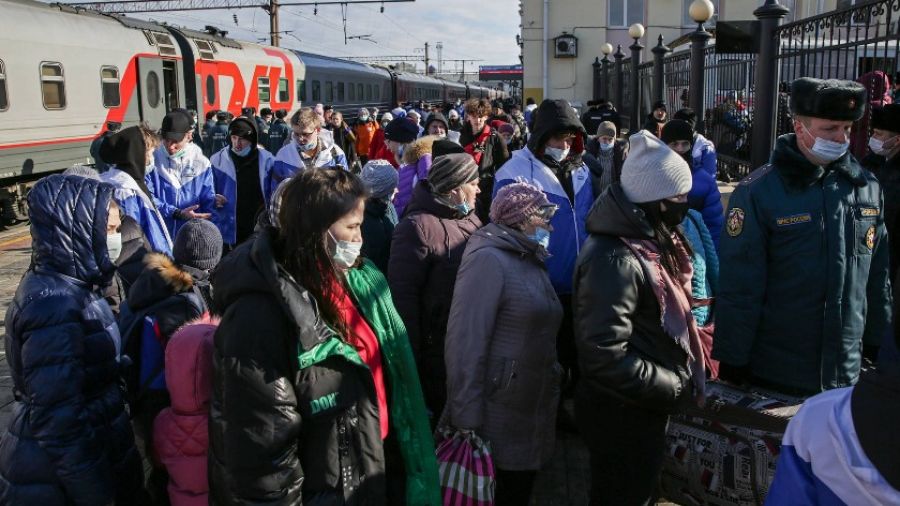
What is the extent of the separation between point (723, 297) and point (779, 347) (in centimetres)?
29

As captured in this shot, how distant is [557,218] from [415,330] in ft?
4.66

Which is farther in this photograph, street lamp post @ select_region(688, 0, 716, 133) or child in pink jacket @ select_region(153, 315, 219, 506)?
street lamp post @ select_region(688, 0, 716, 133)

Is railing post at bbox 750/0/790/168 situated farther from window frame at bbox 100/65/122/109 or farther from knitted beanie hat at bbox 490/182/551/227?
window frame at bbox 100/65/122/109

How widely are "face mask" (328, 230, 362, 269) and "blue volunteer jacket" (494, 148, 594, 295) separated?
7.12 feet

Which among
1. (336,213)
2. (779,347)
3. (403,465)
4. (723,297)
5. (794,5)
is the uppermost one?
(794,5)

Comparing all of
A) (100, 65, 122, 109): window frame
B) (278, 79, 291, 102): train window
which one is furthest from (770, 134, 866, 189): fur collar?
(278, 79, 291, 102): train window

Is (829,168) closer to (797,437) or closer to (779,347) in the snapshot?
(779,347)

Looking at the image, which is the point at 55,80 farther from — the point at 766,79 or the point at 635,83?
the point at 766,79

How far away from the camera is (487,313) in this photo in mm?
2947

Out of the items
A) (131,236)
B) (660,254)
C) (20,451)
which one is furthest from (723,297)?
(131,236)

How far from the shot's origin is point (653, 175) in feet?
8.89

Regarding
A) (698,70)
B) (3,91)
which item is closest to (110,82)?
(3,91)

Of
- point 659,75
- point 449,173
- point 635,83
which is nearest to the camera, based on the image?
point 449,173

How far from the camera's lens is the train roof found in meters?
24.2
